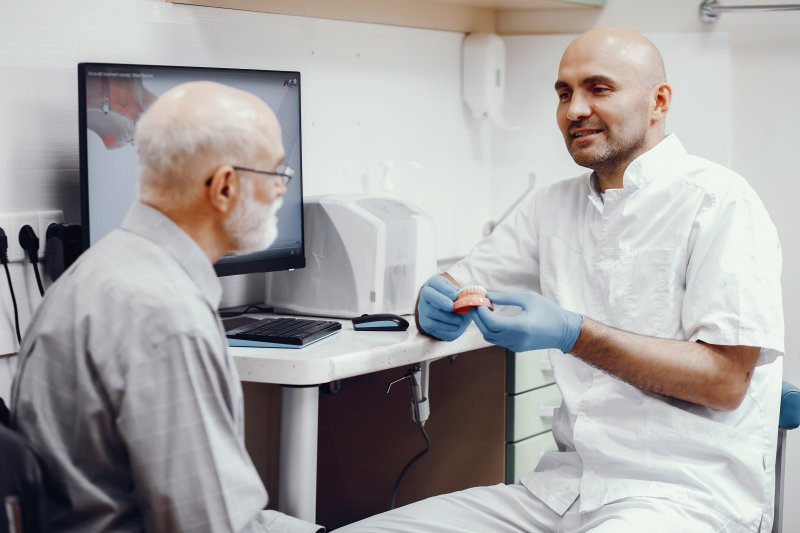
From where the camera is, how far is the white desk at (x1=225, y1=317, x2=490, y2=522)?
172cm

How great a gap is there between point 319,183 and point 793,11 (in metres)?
1.34

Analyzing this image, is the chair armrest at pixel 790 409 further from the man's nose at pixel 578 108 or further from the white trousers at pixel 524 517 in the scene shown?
the man's nose at pixel 578 108

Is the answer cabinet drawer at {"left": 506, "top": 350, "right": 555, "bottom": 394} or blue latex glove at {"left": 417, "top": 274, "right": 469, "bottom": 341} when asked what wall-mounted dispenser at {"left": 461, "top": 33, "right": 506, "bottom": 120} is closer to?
cabinet drawer at {"left": 506, "top": 350, "right": 555, "bottom": 394}

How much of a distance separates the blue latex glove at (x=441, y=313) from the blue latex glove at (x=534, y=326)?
0.44ft

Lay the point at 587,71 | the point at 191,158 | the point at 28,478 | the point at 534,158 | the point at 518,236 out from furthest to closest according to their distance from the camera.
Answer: the point at 534,158 → the point at 518,236 → the point at 587,71 → the point at 191,158 → the point at 28,478

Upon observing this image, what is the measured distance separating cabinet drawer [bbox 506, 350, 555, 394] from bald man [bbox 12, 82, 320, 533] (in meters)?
1.17

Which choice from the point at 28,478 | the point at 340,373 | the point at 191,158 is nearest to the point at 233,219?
the point at 191,158

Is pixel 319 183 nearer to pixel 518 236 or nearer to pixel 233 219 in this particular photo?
pixel 518 236

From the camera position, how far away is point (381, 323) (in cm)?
202

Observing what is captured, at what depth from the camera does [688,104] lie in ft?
9.39

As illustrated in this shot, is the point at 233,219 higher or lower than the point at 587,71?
lower

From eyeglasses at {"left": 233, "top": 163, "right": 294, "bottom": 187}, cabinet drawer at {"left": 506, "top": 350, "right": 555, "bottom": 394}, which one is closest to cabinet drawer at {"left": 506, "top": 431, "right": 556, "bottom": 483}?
cabinet drawer at {"left": 506, "top": 350, "right": 555, "bottom": 394}

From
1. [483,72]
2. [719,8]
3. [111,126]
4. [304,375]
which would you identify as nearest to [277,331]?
[304,375]

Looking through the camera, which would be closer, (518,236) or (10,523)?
(10,523)
